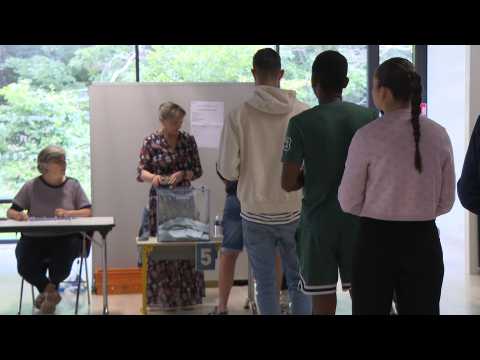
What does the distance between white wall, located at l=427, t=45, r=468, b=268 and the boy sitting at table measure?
3630 millimetres

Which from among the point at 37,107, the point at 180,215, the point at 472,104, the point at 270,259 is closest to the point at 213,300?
the point at 180,215

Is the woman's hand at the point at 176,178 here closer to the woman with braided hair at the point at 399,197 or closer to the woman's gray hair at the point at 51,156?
the woman's gray hair at the point at 51,156

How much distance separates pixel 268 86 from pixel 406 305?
1389mm

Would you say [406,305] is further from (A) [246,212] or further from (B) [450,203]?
(A) [246,212]

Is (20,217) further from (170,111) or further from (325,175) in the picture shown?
(325,175)

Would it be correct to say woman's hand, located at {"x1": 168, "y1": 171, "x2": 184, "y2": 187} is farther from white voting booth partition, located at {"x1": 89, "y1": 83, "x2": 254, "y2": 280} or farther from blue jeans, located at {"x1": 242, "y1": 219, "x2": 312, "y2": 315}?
blue jeans, located at {"x1": 242, "y1": 219, "x2": 312, "y2": 315}

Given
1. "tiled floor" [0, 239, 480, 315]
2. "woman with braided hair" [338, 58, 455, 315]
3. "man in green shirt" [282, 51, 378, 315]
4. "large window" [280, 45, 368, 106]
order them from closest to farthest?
"woman with braided hair" [338, 58, 455, 315], "man in green shirt" [282, 51, 378, 315], "tiled floor" [0, 239, 480, 315], "large window" [280, 45, 368, 106]

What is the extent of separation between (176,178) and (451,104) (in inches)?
145

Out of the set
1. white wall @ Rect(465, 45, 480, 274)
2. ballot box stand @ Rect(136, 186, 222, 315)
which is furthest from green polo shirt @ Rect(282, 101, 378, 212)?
white wall @ Rect(465, 45, 480, 274)

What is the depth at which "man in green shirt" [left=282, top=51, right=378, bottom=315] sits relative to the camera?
2.51 metres

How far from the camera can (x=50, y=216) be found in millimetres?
4730

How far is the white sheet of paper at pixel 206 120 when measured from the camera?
5.83 meters
